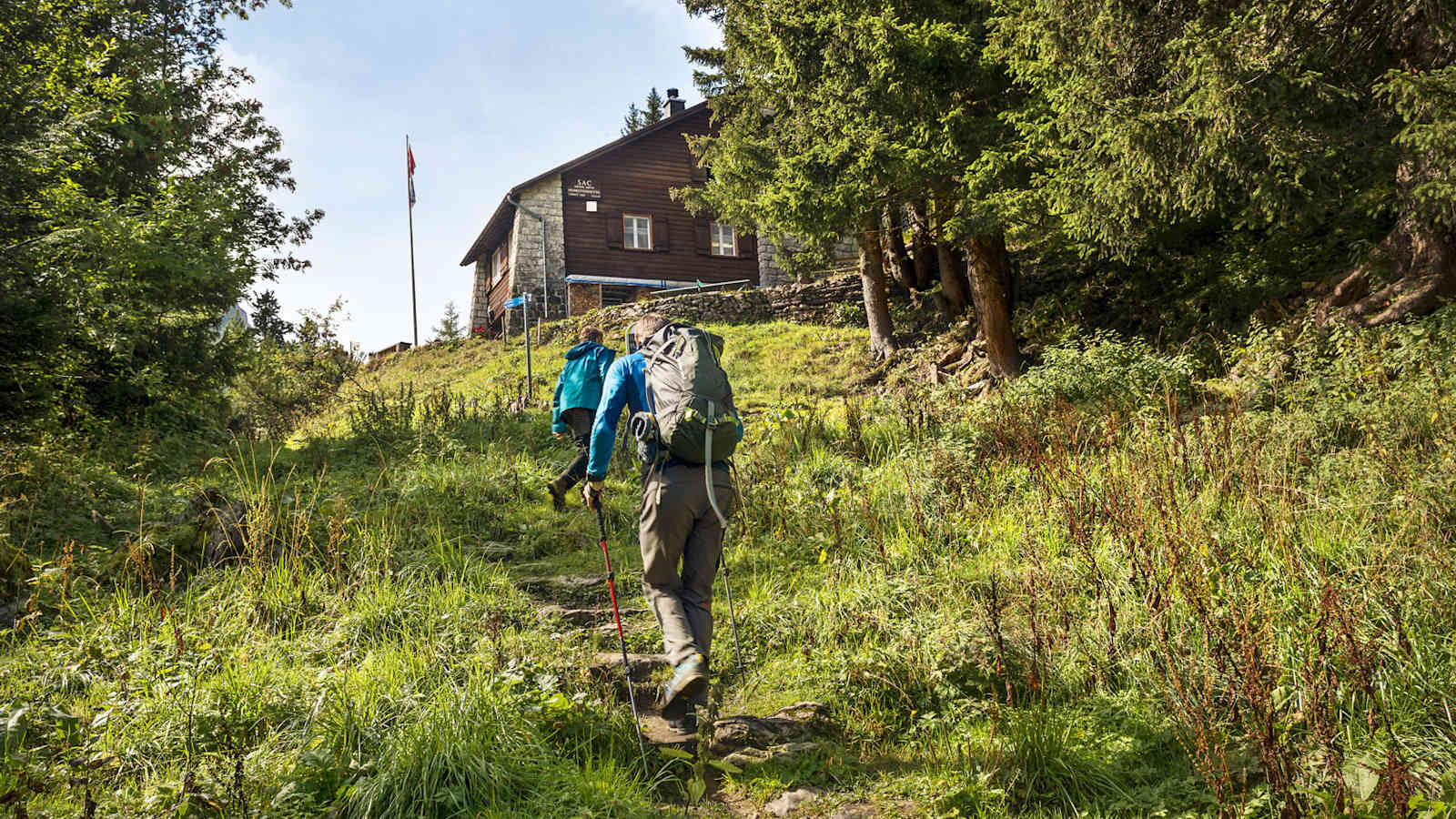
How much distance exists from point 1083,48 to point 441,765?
30.2 feet

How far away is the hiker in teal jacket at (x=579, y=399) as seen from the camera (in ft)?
26.7

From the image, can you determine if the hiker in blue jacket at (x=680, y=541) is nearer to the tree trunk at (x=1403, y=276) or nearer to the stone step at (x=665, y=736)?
the stone step at (x=665, y=736)

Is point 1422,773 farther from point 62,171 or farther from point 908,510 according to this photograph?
point 62,171

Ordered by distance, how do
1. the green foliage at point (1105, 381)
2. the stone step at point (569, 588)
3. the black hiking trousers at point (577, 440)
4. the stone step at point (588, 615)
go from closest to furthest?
1. the stone step at point (588, 615)
2. the stone step at point (569, 588)
3. the black hiking trousers at point (577, 440)
4. the green foliage at point (1105, 381)

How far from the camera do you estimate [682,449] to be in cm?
419

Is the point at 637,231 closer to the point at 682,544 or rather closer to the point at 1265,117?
the point at 1265,117

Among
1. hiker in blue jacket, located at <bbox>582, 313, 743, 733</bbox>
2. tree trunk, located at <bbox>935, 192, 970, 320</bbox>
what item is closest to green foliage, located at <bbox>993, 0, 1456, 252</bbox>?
tree trunk, located at <bbox>935, 192, 970, 320</bbox>

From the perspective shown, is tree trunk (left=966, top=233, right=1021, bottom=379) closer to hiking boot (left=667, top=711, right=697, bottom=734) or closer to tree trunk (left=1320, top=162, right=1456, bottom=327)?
tree trunk (left=1320, top=162, right=1456, bottom=327)

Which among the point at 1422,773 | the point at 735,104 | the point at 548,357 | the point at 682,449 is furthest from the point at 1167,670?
the point at 548,357

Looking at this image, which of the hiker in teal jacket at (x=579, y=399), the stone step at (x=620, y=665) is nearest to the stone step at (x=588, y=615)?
the stone step at (x=620, y=665)

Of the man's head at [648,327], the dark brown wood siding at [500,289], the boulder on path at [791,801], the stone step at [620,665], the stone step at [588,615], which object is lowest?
the boulder on path at [791,801]

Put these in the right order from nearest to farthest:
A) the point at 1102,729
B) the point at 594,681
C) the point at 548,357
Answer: the point at 1102,729, the point at 594,681, the point at 548,357

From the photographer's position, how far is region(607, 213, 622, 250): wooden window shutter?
27.7 meters

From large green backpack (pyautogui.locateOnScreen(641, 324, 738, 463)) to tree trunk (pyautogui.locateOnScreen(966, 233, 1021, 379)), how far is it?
348 inches
